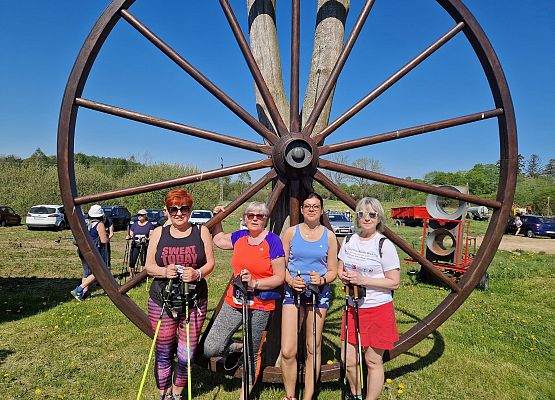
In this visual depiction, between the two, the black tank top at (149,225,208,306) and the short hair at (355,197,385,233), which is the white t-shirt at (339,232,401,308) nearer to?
the short hair at (355,197,385,233)

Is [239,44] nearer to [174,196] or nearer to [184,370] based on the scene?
[174,196]

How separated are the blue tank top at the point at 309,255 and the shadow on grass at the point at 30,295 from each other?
4336mm

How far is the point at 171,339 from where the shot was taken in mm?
2918

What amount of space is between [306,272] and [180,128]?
4.88 ft

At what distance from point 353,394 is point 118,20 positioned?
334cm

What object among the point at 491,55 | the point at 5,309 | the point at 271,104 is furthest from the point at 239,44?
the point at 5,309

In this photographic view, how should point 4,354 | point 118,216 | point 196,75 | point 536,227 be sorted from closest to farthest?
1. point 196,75
2. point 4,354
3. point 118,216
4. point 536,227

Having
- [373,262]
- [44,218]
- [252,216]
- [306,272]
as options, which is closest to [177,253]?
[252,216]

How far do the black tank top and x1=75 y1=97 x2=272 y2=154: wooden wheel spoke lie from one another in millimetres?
812

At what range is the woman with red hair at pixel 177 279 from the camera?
9.19 feet

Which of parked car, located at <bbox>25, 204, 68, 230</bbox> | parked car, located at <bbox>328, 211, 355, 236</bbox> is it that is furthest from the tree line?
parked car, located at <bbox>25, 204, 68, 230</bbox>

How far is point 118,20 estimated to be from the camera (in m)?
3.21

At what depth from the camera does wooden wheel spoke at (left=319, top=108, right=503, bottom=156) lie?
3.38m

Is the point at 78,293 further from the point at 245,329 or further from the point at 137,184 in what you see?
the point at 137,184
